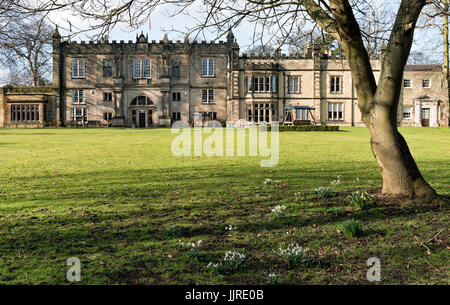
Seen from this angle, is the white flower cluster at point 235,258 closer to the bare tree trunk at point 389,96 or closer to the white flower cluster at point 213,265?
the white flower cluster at point 213,265

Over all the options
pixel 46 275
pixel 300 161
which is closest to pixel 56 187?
pixel 46 275

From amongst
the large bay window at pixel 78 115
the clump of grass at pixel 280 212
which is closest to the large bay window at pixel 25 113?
the large bay window at pixel 78 115

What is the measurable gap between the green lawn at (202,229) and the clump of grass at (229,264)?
0.06m

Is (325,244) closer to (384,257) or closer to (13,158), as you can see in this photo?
(384,257)

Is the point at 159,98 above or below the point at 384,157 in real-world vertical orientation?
above

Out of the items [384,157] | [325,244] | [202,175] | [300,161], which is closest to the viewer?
[325,244]

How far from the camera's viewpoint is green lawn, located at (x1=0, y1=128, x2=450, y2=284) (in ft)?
12.3

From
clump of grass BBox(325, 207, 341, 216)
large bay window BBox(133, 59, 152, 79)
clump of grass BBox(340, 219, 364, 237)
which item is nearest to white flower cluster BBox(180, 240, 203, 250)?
clump of grass BBox(340, 219, 364, 237)

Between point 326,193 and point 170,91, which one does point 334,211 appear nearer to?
point 326,193

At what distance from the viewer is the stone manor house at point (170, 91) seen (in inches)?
1930

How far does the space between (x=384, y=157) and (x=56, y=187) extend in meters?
6.67
